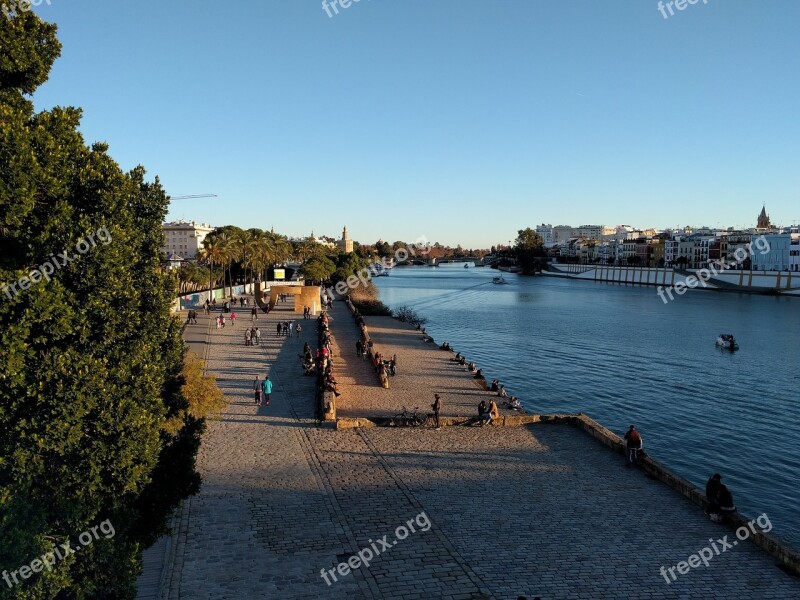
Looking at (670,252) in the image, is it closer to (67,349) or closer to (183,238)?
(183,238)

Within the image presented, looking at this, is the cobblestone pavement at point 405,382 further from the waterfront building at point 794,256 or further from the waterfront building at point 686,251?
the waterfront building at point 686,251

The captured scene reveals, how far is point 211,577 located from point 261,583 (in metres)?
0.90

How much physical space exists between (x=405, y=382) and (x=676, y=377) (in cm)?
1912

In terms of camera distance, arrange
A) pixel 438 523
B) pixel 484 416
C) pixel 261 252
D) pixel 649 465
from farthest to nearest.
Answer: pixel 261 252 → pixel 484 416 → pixel 649 465 → pixel 438 523

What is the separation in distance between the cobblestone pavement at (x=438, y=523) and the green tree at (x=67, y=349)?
263cm

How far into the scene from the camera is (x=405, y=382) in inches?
1146

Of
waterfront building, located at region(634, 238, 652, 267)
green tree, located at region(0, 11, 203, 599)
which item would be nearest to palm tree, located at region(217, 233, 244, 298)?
green tree, located at region(0, 11, 203, 599)

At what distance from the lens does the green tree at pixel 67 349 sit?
738 cm

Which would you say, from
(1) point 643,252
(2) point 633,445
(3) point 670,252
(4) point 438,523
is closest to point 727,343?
(2) point 633,445

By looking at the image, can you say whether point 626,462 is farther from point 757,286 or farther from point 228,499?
point 757,286

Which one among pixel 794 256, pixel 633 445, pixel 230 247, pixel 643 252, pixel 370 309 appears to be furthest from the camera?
pixel 643 252

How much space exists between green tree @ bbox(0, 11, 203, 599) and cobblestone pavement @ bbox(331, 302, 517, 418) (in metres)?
13.4

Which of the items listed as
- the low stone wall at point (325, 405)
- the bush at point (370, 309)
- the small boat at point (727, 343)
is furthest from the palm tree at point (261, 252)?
the low stone wall at point (325, 405)

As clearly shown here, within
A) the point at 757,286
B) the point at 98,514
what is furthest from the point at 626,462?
the point at 757,286
